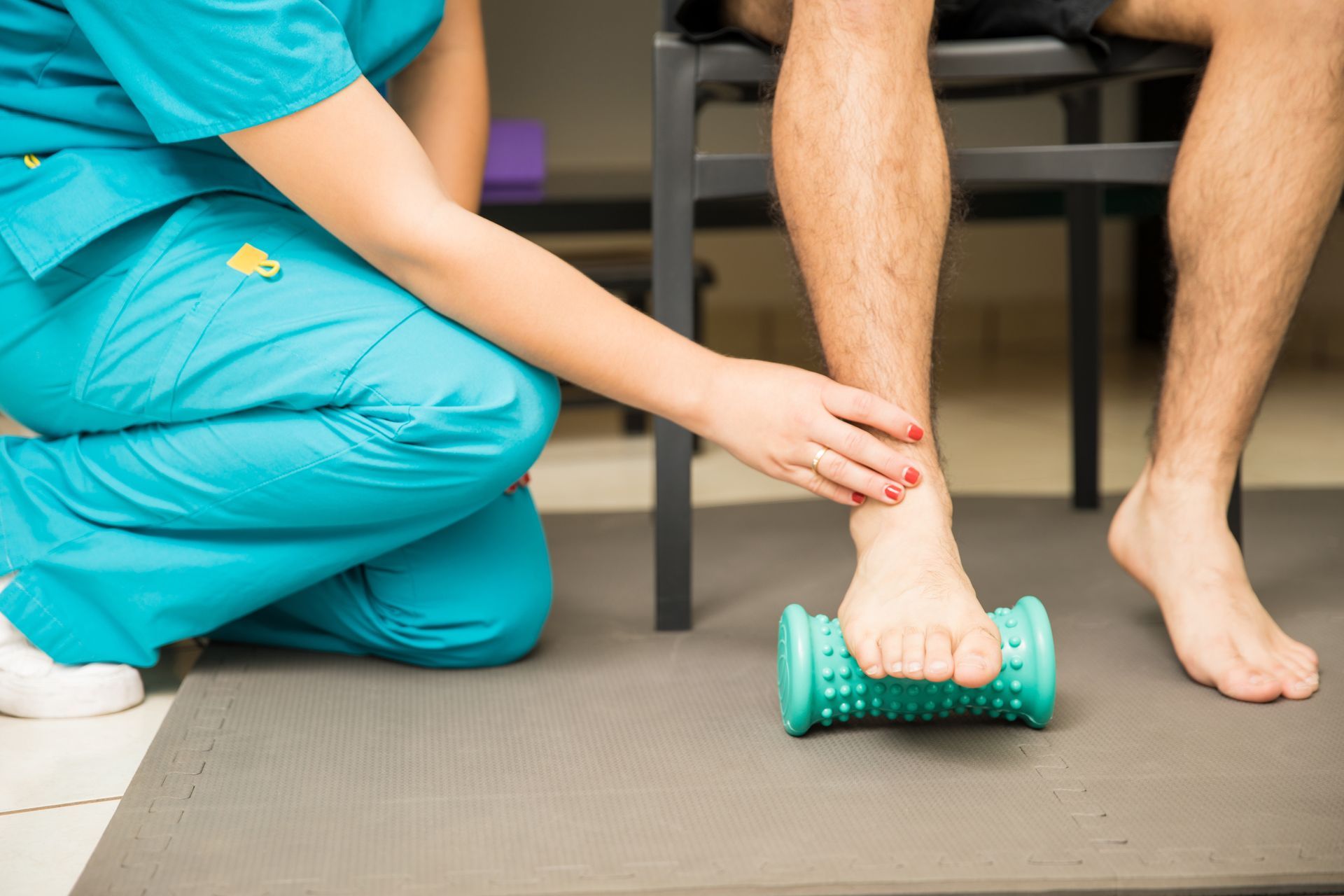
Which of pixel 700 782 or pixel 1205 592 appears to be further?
pixel 1205 592

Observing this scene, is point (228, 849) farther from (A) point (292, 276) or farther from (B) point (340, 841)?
(A) point (292, 276)

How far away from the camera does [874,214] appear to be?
0.94m

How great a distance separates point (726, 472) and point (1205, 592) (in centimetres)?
110

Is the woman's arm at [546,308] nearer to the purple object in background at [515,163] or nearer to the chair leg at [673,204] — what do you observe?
the chair leg at [673,204]

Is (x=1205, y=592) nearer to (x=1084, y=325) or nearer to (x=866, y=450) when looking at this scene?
(x=866, y=450)

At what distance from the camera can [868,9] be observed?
960 millimetres

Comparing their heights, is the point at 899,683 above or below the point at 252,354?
below

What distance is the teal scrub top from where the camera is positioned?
867mm

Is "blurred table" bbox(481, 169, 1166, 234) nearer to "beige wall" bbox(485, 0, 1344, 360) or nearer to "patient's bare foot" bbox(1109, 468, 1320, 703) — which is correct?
"beige wall" bbox(485, 0, 1344, 360)

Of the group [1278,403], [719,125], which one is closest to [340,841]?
[1278,403]

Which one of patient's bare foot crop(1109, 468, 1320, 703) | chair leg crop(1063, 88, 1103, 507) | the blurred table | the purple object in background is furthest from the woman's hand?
the purple object in background

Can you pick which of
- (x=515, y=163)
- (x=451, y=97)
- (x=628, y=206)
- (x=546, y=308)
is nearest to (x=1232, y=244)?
(x=546, y=308)

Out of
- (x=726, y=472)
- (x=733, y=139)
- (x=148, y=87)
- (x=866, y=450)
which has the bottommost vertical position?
(x=726, y=472)

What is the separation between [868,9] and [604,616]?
59cm
